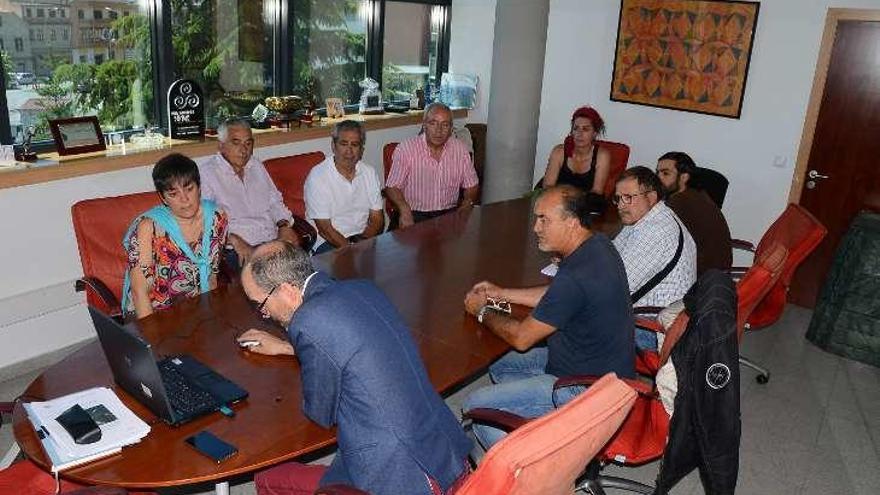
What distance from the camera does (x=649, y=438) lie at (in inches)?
109

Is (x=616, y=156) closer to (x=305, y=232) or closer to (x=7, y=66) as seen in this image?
(x=305, y=232)

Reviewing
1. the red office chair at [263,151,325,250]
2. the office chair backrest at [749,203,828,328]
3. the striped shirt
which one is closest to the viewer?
the office chair backrest at [749,203,828,328]

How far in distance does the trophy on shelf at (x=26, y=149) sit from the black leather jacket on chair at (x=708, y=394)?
11.3ft

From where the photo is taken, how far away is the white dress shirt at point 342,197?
4441 millimetres

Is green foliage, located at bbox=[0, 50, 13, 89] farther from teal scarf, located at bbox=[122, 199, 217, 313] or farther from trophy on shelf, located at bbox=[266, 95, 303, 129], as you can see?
trophy on shelf, located at bbox=[266, 95, 303, 129]

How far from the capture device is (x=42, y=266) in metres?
4.09

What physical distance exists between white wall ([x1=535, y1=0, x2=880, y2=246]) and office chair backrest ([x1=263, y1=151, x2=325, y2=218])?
277 centimetres

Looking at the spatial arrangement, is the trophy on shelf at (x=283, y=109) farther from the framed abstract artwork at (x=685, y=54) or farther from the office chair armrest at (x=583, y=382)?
the office chair armrest at (x=583, y=382)

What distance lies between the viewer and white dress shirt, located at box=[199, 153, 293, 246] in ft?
13.7

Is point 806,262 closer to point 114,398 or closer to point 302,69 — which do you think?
point 302,69

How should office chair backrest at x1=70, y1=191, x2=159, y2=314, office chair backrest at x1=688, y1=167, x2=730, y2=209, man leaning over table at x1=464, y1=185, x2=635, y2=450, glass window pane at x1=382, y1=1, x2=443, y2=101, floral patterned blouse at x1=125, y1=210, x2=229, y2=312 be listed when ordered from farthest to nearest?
glass window pane at x1=382, y1=1, x2=443, y2=101, office chair backrest at x1=688, y1=167, x2=730, y2=209, office chair backrest at x1=70, y1=191, x2=159, y2=314, floral patterned blouse at x1=125, y1=210, x2=229, y2=312, man leaning over table at x1=464, y1=185, x2=635, y2=450

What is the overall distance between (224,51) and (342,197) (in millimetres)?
1555

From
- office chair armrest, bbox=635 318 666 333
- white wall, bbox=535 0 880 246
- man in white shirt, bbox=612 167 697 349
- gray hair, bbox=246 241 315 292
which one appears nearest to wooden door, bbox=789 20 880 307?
white wall, bbox=535 0 880 246

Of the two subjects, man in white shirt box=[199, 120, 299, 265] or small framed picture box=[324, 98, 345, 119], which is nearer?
man in white shirt box=[199, 120, 299, 265]
